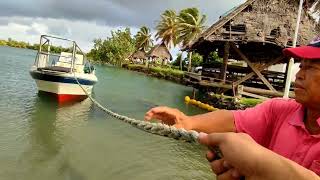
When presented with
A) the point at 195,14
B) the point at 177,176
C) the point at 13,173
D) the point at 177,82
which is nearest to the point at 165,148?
the point at 177,176

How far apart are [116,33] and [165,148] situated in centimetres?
8164

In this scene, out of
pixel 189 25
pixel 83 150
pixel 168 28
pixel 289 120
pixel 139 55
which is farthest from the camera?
pixel 139 55

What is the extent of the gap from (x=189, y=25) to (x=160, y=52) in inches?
492

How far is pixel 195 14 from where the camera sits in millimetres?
55656

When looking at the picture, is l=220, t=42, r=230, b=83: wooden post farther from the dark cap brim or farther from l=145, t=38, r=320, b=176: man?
the dark cap brim

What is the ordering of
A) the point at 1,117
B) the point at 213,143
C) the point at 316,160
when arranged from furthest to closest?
the point at 1,117
the point at 316,160
the point at 213,143

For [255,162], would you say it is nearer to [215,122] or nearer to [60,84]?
[215,122]

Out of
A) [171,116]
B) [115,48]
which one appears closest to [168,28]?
[115,48]

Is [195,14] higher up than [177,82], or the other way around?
[195,14]

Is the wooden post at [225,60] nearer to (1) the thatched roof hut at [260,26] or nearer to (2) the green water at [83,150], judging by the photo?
(1) the thatched roof hut at [260,26]

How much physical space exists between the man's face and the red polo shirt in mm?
76

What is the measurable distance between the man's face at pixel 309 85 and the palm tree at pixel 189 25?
5122cm

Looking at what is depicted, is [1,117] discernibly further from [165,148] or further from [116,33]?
[116,33]

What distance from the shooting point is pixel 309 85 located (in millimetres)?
1863
